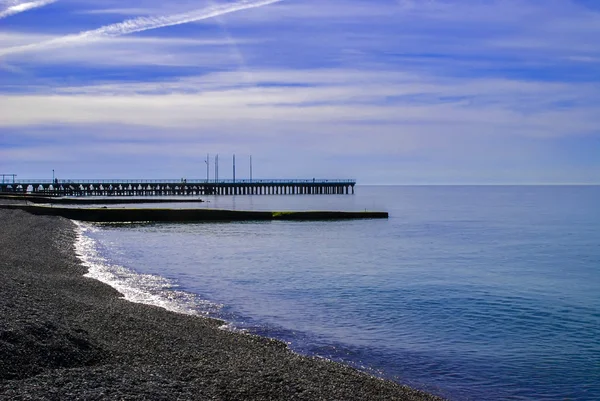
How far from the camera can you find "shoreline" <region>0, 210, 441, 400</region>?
7988mm

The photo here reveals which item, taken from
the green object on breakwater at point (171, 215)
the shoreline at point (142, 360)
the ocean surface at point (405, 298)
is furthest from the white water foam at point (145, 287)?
the green object on breakwater at point (171, 215)

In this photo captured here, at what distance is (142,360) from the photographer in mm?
9672

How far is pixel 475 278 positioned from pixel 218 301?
11.2 m

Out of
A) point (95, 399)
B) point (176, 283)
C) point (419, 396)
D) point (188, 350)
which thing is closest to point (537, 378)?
point (419, 396)

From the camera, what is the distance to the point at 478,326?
15.3 m

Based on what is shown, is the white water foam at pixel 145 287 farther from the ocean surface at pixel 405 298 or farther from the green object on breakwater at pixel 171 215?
the green object on breakwater at pixel 171 215

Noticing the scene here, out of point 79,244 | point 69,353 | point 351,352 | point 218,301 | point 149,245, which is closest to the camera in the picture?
point 69,353

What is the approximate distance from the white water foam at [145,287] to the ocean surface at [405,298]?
63 mm

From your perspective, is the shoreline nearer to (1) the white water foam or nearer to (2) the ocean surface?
(2) the ocean surface

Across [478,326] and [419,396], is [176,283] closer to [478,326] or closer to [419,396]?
[478,326]

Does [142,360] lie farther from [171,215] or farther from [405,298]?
[171,215]

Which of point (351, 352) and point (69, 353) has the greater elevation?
point (69, 353)

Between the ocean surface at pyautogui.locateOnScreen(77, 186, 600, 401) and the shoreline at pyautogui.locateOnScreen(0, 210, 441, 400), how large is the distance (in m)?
1.39

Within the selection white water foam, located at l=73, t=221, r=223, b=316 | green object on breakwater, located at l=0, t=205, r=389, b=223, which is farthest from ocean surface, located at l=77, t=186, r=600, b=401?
green object on breakwater, located at l=0, t=205, r=389, b=223
